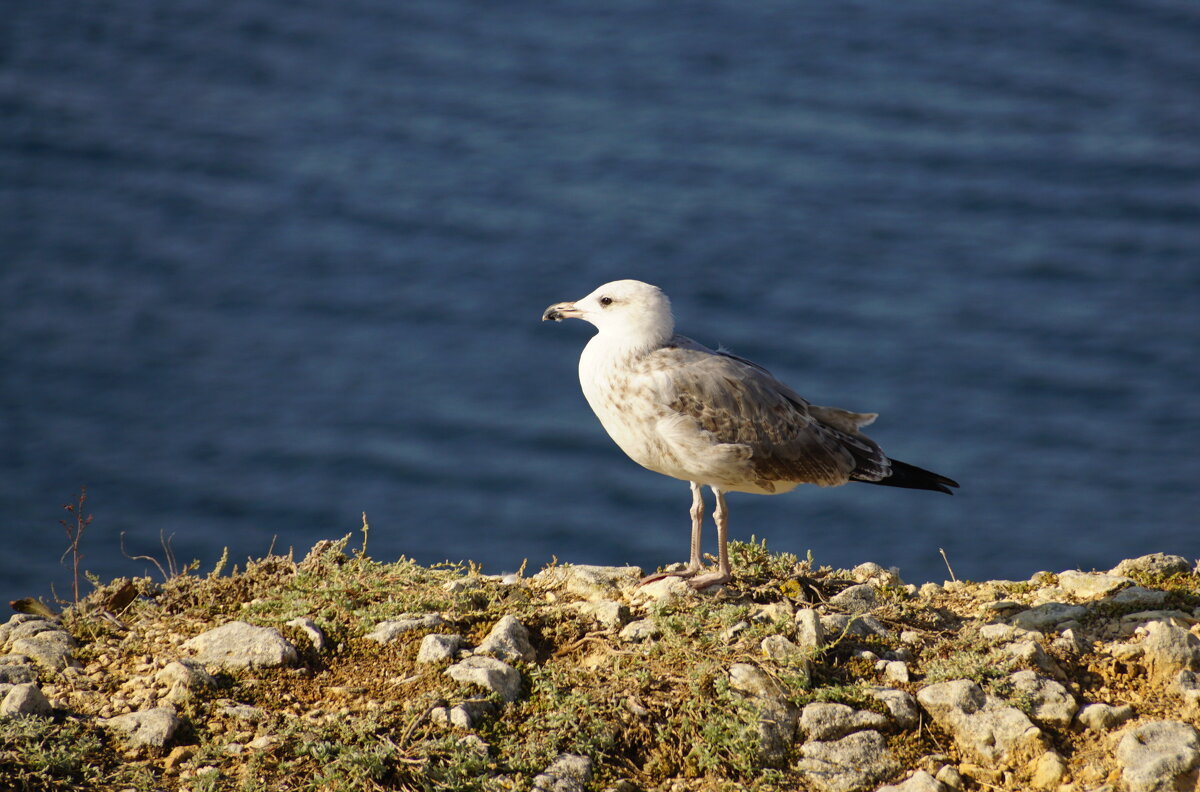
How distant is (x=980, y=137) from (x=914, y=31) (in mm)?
3265

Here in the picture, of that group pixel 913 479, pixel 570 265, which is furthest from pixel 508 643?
pixel 570 265

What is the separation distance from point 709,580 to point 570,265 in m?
13.6

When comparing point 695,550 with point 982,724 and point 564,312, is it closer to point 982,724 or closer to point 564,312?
point 564,312

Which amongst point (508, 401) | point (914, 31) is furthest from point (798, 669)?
point (914, 31)

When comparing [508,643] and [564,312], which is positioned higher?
[564,312]

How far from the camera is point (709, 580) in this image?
7082 millimetres

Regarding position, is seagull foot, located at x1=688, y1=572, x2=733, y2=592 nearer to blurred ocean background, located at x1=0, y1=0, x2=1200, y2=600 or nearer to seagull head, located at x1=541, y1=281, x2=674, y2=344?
seagull head, located at x1=541, y1=281, x2=674, y2=344

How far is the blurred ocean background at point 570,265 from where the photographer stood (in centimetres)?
1866

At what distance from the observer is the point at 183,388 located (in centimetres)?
2038

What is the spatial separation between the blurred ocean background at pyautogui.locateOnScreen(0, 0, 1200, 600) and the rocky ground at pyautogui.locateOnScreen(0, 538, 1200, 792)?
9.65 metres

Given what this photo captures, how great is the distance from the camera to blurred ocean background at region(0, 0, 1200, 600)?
18656 millimetres

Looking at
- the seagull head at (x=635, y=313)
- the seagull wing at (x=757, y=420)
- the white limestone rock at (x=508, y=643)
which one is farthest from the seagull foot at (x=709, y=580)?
the seagull head at (x=635, y=313)

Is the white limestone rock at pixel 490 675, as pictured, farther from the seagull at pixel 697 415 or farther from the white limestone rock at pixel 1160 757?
the white limestone rock at pixel 1160 757

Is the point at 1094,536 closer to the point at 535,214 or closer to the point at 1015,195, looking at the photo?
the point at 1015,195
